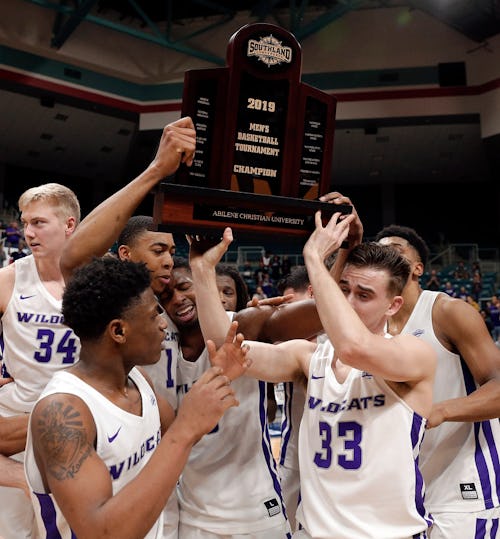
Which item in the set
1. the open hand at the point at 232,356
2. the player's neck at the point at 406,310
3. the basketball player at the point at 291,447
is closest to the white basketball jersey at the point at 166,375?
the basketball player at the point at 291,447

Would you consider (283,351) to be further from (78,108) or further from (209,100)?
(78,108)

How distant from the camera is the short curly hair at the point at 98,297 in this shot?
7.25 ft

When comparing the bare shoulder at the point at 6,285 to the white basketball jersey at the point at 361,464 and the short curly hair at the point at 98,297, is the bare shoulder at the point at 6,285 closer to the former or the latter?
the short curly hair at the point at 98,297

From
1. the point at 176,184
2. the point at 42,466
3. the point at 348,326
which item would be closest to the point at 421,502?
the point at 348,326

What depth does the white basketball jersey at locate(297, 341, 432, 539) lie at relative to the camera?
7.89 ft

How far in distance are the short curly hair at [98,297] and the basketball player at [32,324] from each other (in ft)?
3.16

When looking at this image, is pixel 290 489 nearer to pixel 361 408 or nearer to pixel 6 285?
pixel 361 408

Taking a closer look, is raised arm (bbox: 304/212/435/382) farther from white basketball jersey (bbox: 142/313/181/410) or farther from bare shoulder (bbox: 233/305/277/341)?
white basketball jersey (bbox: 142/313/181/410)

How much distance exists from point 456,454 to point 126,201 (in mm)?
2134

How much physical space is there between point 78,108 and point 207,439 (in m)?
18.7

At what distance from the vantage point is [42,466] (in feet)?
6.65

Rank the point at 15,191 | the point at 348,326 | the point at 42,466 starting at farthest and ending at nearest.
Answer: the point at 15,191
the point at 348,326
the point at 42,466

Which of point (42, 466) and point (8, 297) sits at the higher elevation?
point (8, 297)

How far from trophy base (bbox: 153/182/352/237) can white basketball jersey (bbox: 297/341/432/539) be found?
73cm
